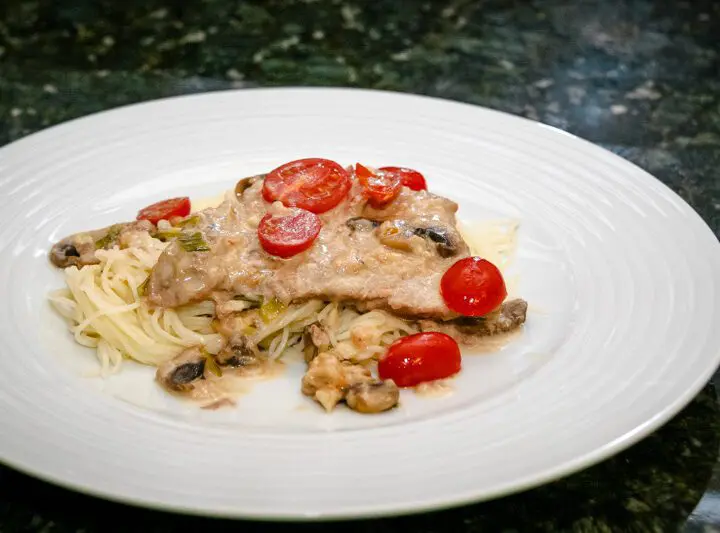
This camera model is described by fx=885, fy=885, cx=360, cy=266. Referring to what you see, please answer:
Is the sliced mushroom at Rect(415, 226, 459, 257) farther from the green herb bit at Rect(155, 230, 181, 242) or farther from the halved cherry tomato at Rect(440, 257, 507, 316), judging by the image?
the green herb bit at Rect(155, 230, 181, 242)

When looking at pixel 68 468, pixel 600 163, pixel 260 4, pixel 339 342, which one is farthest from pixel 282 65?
pixel 68 468

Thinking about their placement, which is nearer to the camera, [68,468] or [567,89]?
[68,468]

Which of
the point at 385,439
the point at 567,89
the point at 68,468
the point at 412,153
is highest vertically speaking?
the point at 68,468

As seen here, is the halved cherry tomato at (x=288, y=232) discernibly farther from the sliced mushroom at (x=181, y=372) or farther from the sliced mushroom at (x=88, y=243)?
the sliced mushroom at (x=88, y=243)

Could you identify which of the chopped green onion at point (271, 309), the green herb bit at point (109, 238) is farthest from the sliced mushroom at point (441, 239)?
the green herb bit at point (109, 238)

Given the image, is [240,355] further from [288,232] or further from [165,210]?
[165,210]

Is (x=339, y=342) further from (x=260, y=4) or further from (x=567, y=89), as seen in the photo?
(x=260, y=4)

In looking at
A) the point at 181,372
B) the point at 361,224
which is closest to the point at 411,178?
the point at 361,224
